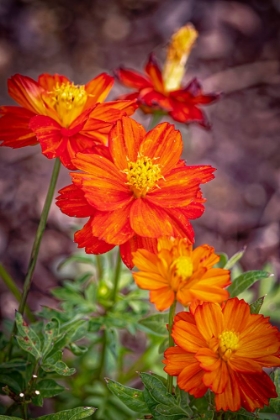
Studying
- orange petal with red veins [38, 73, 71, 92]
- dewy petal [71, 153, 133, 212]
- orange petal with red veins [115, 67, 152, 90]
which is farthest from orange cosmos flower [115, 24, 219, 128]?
dewy petal [71, 153, 133, 212]

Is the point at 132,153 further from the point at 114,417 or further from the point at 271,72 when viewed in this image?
the point at 271,72

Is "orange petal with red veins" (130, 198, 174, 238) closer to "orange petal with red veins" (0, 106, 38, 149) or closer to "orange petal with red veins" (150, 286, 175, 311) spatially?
"orange petal with red veins" (150, 286, 175, 311)

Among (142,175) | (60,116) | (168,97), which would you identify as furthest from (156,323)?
(168,97)

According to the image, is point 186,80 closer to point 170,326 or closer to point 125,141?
point 125,141

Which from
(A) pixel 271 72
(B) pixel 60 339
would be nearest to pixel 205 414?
(B) pixel 60 339

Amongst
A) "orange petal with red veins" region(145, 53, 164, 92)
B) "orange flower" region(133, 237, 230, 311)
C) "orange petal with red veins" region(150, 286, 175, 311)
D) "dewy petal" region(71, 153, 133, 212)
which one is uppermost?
"orange petal with red veins" region(145, 53, 164, 92)

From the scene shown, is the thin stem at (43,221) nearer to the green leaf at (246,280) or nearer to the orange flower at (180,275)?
the orange flower at (180,275)
